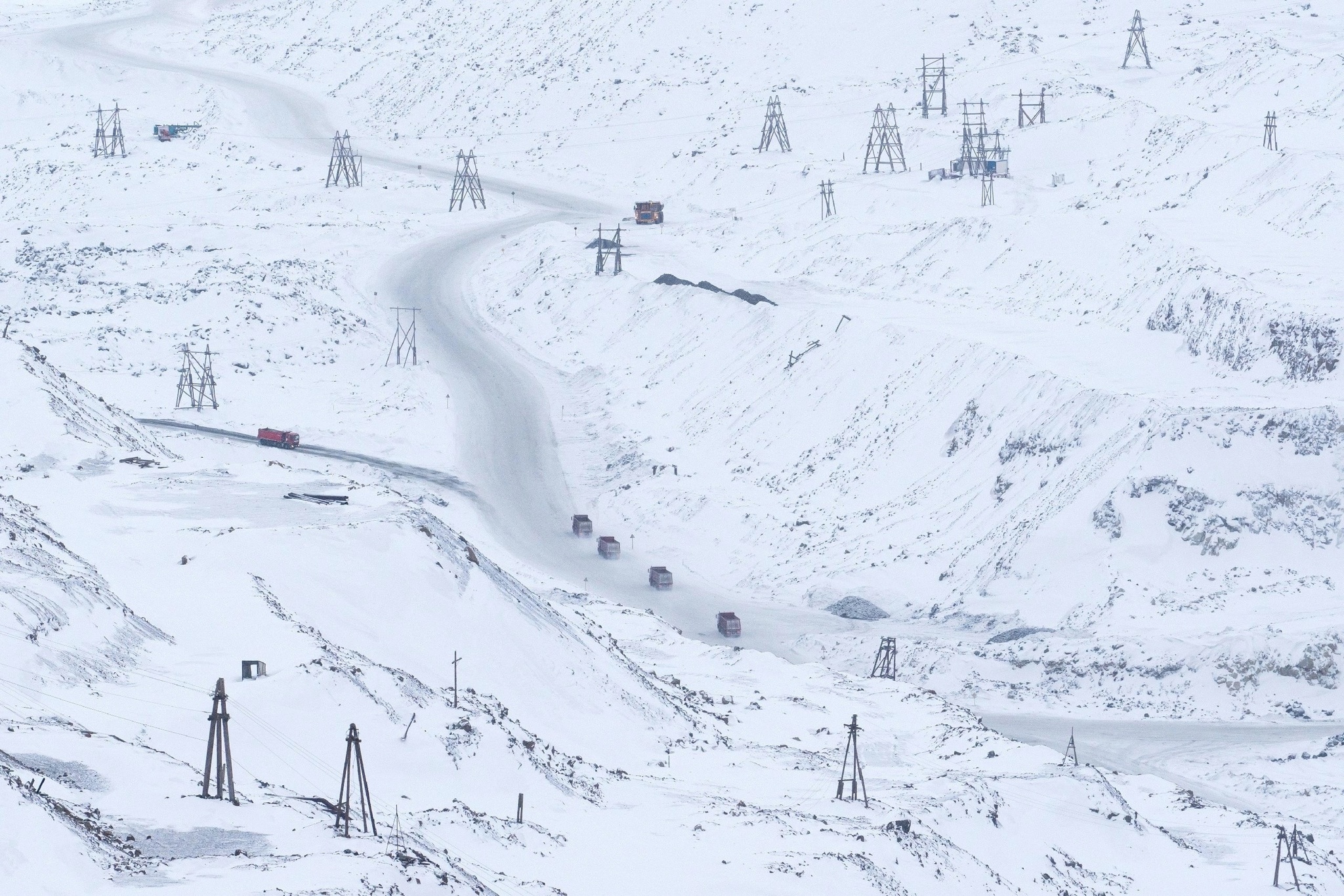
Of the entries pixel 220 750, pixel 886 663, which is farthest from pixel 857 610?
pixel 220 750

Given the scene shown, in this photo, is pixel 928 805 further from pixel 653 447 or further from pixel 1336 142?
pixel 1336 142

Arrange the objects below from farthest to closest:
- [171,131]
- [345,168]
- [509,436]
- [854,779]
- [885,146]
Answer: [171,131], [345,168], [885,146], [509,436], [854,779]

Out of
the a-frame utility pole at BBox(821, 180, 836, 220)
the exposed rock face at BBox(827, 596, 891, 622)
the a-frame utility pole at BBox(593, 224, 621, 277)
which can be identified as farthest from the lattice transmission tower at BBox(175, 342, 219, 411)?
the a-frame utility pole at BBox(821, 180, 836, 220)

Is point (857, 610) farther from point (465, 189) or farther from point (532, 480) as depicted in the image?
point (465, 189)

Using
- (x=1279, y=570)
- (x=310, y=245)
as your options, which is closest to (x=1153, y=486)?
(x=1279, y=570)

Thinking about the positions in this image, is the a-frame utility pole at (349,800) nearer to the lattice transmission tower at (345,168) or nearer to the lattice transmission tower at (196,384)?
the lattice transmission tower at (196,384)

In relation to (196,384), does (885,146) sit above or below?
above
